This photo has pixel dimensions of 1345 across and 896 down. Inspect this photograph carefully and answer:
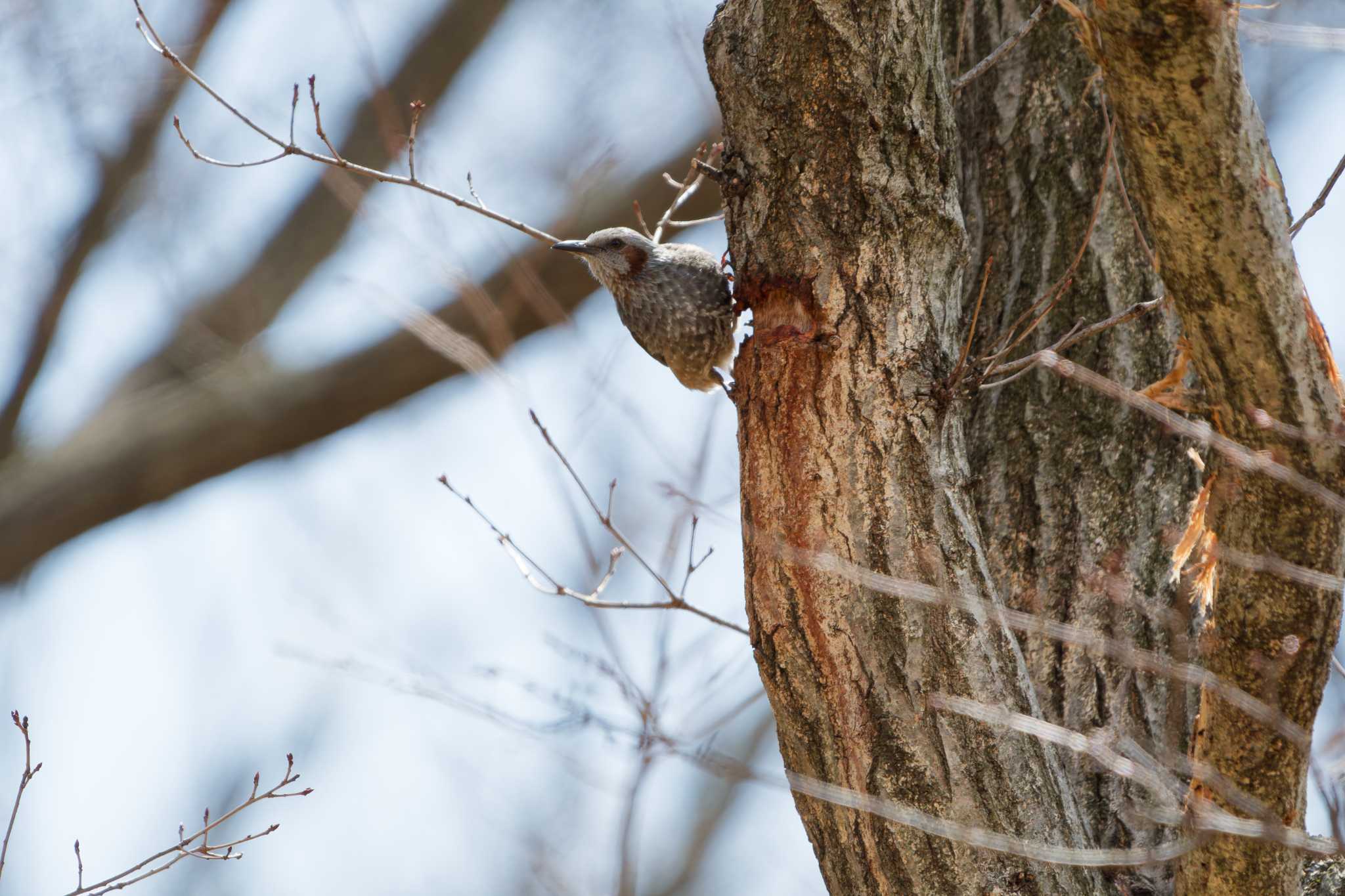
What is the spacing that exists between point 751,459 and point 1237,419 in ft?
3.24

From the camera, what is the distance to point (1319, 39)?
8.05ft

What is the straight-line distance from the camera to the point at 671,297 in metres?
4.21

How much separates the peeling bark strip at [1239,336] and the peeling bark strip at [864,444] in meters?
0.41

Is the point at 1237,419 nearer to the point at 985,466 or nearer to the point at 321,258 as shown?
the point at 985,466

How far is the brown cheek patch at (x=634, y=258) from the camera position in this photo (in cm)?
434

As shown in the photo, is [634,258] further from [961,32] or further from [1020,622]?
[1020,622]

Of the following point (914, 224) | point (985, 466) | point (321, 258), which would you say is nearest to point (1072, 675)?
point (985, 466)

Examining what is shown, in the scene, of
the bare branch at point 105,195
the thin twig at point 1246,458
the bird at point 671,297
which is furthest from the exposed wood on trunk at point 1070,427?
the bare branch at point 105,195

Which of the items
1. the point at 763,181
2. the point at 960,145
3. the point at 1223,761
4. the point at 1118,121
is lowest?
the point at 1223,761

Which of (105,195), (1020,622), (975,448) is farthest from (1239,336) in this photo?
(105,195)

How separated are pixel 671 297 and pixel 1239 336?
8.11 feet

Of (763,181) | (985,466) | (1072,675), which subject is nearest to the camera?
(763,181)

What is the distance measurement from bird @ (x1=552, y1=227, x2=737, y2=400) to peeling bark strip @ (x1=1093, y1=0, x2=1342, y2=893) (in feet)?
7.29

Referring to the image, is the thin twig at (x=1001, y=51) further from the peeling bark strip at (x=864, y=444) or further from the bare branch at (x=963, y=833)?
the bare branch at (x=963, y=833)
